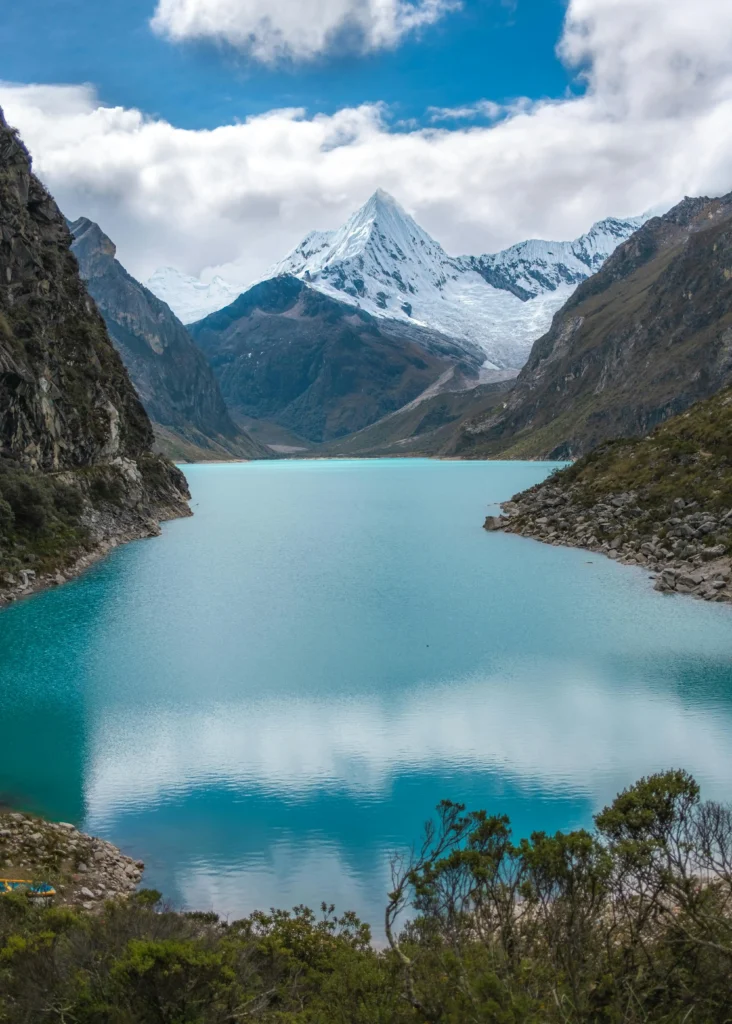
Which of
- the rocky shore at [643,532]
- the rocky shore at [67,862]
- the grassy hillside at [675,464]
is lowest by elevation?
the rocky shore at [67,862]

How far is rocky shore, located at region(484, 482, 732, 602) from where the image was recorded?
5494cm

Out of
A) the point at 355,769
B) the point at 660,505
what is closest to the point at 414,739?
the point at 355,769

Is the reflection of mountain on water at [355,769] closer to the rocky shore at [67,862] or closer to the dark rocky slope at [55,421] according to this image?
the rocky shore at [67,862]

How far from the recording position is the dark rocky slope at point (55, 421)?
61844 mm

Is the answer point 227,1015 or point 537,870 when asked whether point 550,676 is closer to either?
point 537,870

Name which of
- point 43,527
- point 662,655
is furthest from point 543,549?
point 43,527

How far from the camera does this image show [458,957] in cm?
1215

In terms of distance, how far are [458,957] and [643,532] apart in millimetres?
59670

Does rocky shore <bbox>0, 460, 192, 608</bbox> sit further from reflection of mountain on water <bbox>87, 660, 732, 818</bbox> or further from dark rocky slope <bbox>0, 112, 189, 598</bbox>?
reflection of mountain on water <bbox>87, 660, 732, 818</bbox>

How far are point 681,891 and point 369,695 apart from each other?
2111 centimetres

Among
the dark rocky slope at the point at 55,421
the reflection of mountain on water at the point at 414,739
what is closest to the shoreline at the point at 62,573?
the dark rocky slope at the point at 55,421

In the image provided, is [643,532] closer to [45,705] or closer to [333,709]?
[333,709]

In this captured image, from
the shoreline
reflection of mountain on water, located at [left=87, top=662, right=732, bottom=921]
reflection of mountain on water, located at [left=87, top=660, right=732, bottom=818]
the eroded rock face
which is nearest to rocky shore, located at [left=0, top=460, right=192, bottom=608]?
the shoreline

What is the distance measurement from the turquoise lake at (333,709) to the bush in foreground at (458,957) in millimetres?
5057
